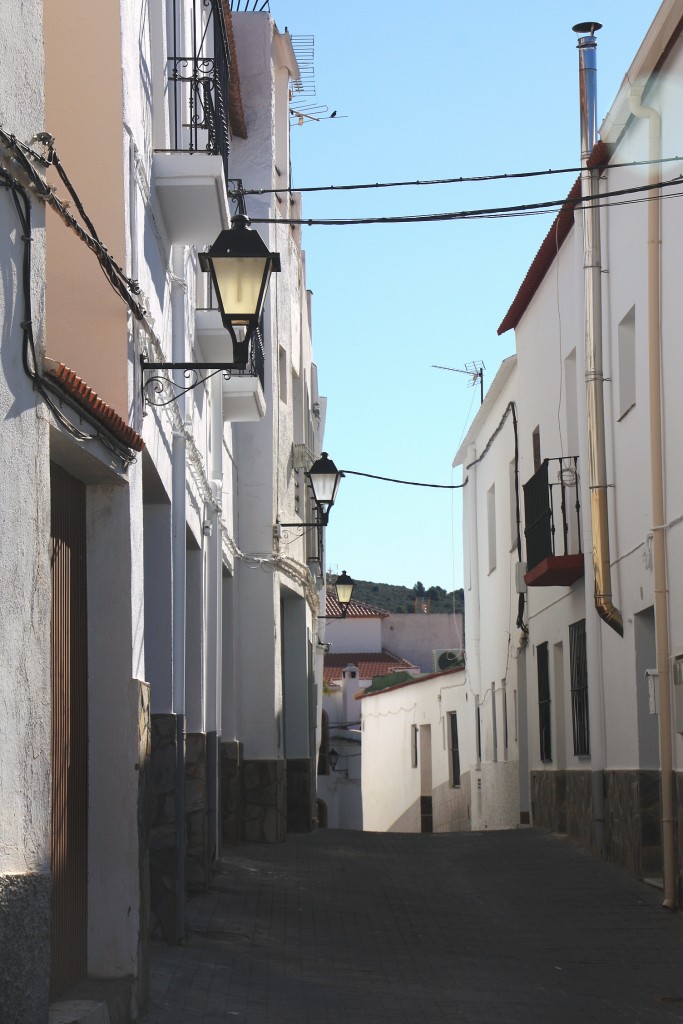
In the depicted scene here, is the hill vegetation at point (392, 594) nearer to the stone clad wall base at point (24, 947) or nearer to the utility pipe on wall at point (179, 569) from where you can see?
the utility pipe on wall at point (179, 569)

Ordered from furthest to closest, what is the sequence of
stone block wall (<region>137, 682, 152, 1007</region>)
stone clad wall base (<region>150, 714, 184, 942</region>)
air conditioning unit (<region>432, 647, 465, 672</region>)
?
air conditioning unit (<region>432, 647, 465, 672</region>) < stone clad wall base (<region>150, 714, 184, 942</region>) < stone block wall (<region>137, 682, 152, 1007</region>)

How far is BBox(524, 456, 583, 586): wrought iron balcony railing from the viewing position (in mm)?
15445

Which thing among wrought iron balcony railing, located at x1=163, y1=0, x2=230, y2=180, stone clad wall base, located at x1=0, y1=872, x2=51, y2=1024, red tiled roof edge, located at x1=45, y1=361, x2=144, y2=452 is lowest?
stone clad wall base, located at x1=0, y1=872, x2=51, y2=1024

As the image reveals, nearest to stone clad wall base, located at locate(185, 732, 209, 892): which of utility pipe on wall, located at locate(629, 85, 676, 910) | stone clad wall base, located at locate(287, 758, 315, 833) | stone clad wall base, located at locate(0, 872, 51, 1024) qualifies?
utility pipe on wall, located at locate(629, 85, 676, 910)

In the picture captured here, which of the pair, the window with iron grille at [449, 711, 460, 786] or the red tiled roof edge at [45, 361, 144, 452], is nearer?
the red tiled roof edge at [45, 361, 144, 452]

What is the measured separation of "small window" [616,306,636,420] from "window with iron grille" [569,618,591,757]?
3.32m

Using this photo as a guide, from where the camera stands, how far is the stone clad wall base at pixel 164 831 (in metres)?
8.98

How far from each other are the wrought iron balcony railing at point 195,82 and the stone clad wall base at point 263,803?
8.18 metres

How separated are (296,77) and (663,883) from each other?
13196mm

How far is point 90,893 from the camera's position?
22.7 ft

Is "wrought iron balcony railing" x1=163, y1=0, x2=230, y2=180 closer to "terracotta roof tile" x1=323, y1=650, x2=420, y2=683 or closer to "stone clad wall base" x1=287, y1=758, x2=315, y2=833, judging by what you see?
"stone clad wall base" x1=287, y1=758, x2=315, y2=833

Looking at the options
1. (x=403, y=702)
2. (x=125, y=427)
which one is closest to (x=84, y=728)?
(x=125, y=427)

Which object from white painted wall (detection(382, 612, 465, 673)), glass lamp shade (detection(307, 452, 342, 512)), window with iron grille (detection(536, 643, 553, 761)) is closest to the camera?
glass lamp shade (detection(307, 452, 342, 512))

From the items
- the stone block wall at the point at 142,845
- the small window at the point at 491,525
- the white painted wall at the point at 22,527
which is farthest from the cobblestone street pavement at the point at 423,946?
the small window at the point at 491,525
